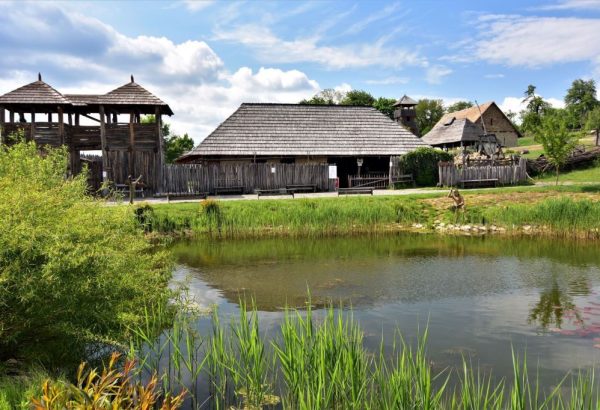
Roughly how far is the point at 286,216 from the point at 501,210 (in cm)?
956

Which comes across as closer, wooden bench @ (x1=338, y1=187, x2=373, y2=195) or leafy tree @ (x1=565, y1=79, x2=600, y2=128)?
wooden bench @ (x1=338, y1=187, x2=373, y2=195)

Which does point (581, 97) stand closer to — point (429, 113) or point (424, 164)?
point (429, 113)

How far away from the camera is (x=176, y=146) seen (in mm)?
66750

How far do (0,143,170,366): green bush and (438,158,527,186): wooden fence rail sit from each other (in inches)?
1012

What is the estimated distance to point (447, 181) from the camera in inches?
1158

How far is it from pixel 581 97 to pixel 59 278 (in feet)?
333

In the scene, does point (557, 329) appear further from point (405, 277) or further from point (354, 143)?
point (354, 143)

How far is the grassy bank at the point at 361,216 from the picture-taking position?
18.0 m

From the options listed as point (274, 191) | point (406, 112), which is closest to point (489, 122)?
point (406, 112)

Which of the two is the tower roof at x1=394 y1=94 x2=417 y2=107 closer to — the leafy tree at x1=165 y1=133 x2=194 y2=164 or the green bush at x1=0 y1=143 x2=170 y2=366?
the leafy tree at x1=165 y1=133 x2=194 y2=164

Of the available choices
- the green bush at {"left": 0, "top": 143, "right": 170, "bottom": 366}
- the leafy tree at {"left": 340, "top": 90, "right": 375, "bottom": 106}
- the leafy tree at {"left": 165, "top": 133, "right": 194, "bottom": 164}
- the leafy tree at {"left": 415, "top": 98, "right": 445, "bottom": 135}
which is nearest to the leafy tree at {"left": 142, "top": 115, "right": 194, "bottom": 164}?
the leafy tree at {"left": 165, "top": 133, "right": 194, "bottom": 164}

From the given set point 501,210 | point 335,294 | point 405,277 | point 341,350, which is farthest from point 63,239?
point 501,210

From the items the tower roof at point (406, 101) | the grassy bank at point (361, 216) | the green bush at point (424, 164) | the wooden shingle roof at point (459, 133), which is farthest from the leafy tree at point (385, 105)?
the grassy bank at point (361, 216)

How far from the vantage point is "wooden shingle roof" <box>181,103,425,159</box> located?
3164cm
